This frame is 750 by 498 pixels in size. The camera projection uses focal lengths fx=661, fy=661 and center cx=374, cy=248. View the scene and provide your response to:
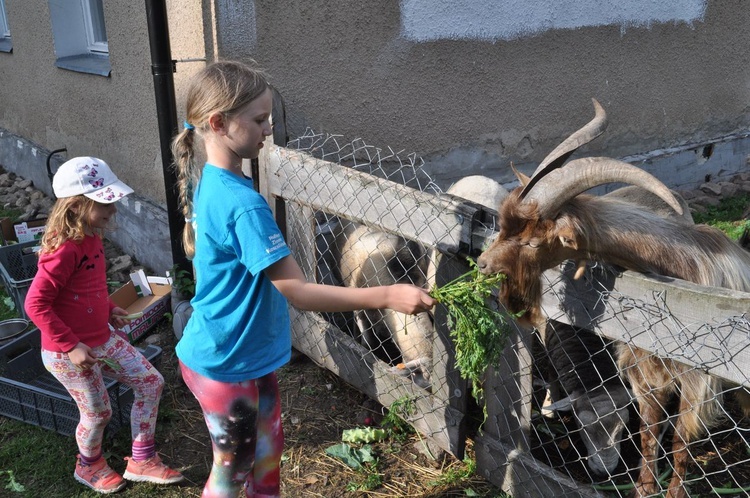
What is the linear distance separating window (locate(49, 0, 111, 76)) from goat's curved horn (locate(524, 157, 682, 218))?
5802 mm

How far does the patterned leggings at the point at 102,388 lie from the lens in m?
3.13

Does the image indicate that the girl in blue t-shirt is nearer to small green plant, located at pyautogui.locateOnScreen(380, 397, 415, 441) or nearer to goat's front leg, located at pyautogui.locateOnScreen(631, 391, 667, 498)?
small green plant, located at pyautogui.locateOnScreen(380, 397, 415, 441)

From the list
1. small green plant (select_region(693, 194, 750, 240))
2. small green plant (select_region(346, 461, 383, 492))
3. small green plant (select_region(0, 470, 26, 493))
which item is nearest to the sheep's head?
small green plant (select_region(346, 461, 383, 492))

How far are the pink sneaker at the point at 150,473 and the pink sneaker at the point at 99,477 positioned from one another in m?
0.06

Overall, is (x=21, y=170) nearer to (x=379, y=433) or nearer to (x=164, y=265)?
(x=164, y=265)

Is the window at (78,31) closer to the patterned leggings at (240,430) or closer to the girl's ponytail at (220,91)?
the girl's ponytail at (220,91)

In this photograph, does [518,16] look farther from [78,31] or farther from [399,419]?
[78,31]

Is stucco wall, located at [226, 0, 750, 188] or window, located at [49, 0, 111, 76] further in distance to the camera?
window, located at [49, 0, 111, 76]

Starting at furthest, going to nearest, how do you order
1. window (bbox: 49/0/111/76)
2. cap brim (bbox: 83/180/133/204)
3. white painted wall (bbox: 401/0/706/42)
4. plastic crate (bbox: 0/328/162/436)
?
1. window (bbox: 49/0/111/76)
2. white painted wall (bbox: 401/0/706/42)
3. plastic crate (bbox: 0/328/162/436)
4. cap brim (bbox: 83/180/133/204)

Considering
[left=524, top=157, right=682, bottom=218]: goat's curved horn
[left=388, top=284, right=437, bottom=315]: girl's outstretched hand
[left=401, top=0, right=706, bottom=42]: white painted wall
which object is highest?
[left=401, top=0, right=706, bottom=42]: white painted wall

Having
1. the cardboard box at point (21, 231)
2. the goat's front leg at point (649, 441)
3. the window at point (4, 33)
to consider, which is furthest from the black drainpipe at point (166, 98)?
the window at point (4, 33)

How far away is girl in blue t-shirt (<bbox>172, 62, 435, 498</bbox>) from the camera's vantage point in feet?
6.99

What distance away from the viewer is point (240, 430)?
2.46 meters

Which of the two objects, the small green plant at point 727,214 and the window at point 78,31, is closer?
the small green plant at point 727,214
